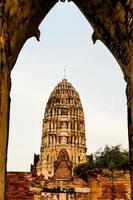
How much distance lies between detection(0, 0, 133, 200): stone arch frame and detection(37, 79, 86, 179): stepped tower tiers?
50.6 metres

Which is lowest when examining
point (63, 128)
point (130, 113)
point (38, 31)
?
point (130, 113)

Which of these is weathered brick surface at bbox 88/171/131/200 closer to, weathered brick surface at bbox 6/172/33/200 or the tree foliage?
weathered brick surface at bbox 6/172/33/200

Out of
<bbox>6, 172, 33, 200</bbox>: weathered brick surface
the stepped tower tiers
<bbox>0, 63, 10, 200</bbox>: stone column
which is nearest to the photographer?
<bbox>0, 63, 10, 200</bbox>: stone column

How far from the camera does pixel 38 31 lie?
3857 mm

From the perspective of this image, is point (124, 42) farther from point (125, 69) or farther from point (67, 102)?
point (67, 102)

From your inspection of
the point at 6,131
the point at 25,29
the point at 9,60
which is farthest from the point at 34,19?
the point at 6,131

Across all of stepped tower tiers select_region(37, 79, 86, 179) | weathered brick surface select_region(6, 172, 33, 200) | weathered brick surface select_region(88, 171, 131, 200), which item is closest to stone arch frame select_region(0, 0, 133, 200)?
weathered brick surface select_region(6, 172, 33, 200)

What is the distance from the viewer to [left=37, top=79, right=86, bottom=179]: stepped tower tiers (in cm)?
5438

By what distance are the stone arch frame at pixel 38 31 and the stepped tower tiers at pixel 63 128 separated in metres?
50.6

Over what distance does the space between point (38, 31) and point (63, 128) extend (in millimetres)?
51805

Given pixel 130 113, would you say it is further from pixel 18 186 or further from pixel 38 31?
pixel 18 186

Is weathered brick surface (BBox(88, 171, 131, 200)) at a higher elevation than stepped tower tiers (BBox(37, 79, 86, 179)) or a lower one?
lower

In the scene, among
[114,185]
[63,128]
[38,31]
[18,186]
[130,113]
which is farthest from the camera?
[63,128]

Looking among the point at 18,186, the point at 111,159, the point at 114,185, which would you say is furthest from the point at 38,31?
the point at 111,159
